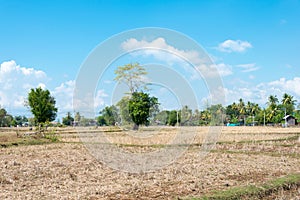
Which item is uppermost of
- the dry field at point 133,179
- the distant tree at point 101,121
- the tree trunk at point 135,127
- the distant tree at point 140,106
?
the distant tree at point 140,106

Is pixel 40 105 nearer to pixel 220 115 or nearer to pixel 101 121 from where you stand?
pixel 101 121

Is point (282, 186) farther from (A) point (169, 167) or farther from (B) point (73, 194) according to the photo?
(B) point (73, 194)

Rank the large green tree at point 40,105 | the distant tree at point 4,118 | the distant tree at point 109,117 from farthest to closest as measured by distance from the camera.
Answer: the distant tree at point 4,118
the large green tree at point 40,105
the distant tree at point 109,117

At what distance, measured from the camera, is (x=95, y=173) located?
9.76m

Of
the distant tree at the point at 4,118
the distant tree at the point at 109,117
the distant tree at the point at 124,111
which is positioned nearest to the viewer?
the distant tree at the point at 124,111

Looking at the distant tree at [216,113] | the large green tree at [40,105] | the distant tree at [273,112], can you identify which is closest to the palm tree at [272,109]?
the distant tree at [273,112]

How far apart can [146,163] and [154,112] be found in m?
22.8

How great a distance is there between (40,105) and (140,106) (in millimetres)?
10761

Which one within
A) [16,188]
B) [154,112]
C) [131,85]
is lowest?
[16,188]

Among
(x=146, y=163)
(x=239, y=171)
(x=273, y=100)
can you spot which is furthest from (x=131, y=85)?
(x=273, y=100)

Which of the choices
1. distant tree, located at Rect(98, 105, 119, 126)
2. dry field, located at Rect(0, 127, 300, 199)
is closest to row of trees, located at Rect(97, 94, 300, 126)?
distant tree, located at Rect(98, 105, 119, 126)

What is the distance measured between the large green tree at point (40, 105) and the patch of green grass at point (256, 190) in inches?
1245

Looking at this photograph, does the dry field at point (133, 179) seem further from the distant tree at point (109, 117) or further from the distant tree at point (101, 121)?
the distant tree at point (101, 121)

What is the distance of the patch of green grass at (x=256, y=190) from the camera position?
6.71m
